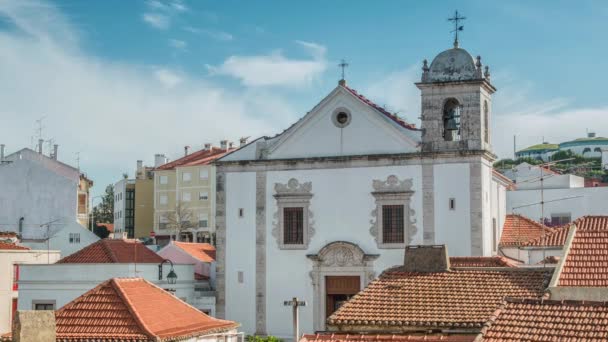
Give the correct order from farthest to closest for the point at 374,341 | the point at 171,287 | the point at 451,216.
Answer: the point at 171,287, the point at 451,216, the point at 374,341

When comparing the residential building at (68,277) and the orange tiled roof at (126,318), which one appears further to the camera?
the residential building at (68,277)

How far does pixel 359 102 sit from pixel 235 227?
633 centimetres

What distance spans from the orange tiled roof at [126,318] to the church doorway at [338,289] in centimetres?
849

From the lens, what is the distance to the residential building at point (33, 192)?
55781mm

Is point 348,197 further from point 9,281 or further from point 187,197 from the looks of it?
point 187,197

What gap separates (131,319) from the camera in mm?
23969

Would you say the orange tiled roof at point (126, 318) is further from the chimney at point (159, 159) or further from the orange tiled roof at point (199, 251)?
the chimney at point (159, 159)

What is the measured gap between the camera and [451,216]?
33.8 meters

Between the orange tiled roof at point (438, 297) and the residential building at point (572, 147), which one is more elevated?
the residential building at point (572, 147)

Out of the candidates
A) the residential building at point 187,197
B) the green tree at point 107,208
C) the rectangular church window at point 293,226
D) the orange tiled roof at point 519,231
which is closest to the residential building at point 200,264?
the rectangular church window at point 293,226

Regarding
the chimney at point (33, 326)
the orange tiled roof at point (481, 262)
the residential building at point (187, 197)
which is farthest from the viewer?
the residential building at point (187, 197)

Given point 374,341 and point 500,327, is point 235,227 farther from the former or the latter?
point 500,327

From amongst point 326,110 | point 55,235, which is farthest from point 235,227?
point 55,235

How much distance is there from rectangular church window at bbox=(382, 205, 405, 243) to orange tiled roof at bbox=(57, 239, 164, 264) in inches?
336
